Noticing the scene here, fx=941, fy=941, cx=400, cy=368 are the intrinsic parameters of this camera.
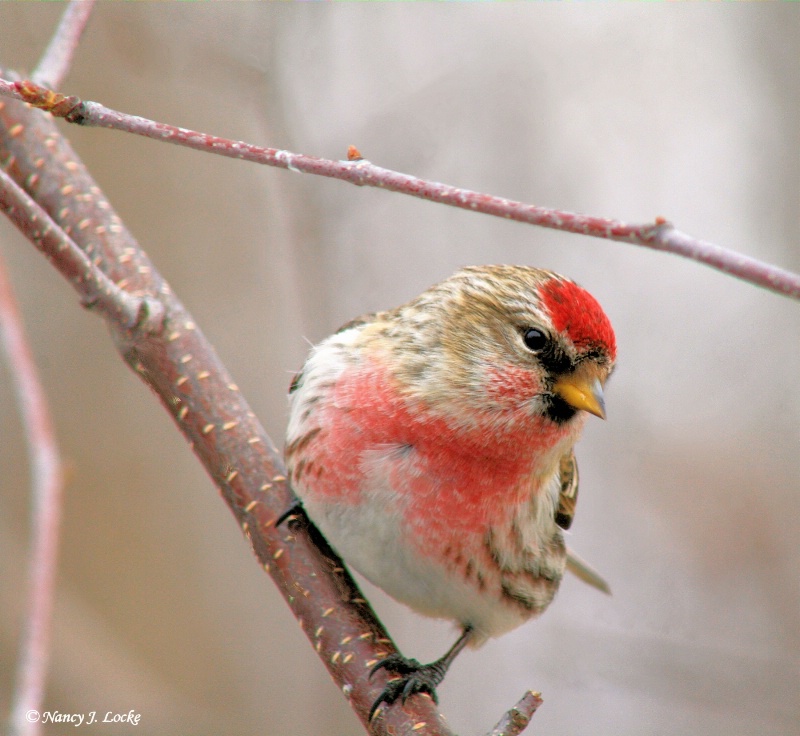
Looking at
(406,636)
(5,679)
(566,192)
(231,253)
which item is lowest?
(5,679)

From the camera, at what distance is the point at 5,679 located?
12.9ft

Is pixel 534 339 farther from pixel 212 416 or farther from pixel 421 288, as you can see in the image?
pixel 421 288

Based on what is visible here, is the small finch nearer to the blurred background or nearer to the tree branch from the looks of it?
the tree branch

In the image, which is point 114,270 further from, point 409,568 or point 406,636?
point 406,636

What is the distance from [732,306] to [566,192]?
1225 millimetres

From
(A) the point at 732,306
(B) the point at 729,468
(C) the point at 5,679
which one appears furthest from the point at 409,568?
(A) the point at 732,306

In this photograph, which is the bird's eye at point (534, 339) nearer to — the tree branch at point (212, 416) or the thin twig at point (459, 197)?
the tree branch at point (212, 416)

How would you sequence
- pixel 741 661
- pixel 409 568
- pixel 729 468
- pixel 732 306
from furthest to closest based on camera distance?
pixel 732 306 < pixel 729 468 < pixel 741 661 < pixel 409 568

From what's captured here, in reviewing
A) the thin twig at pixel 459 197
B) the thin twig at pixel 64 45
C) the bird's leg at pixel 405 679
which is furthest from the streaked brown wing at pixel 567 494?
the thin twig at pixel 64 45

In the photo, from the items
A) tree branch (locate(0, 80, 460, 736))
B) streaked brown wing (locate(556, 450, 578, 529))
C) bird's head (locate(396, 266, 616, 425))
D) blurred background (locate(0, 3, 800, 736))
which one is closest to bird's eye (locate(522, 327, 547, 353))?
bird's head (locate(396, 266, 616, 425))

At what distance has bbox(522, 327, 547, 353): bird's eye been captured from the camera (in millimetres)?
2264

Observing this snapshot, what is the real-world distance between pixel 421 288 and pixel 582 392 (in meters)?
3.22

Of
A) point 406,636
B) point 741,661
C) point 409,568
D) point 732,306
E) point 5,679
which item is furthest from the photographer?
point 732,306

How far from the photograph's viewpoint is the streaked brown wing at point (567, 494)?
2770mm
